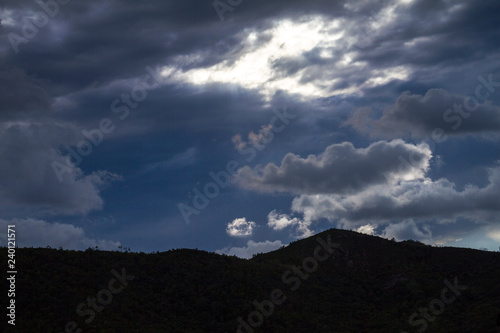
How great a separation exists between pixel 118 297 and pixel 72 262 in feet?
28.5

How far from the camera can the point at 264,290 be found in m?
52.9

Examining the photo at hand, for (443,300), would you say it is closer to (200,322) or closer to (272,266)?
(272,266)

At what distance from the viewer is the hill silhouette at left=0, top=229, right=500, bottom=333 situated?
42062 mm

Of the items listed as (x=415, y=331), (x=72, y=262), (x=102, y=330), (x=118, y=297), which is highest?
(x=72, y=262)

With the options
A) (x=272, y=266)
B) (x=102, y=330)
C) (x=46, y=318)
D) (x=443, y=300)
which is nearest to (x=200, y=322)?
(x=102, y=330)

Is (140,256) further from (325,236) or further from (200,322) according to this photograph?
(325,236)

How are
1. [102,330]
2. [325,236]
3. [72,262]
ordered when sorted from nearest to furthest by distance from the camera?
[102,330] → [72,262] → [325,236]

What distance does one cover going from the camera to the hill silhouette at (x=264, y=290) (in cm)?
4206

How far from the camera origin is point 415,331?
4541 cm

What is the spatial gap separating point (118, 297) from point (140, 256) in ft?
40.0

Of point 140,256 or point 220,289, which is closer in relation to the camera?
point 220,289

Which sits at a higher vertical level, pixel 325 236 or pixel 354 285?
pixel 325 236

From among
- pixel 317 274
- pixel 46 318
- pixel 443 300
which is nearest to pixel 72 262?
pixel 46 318

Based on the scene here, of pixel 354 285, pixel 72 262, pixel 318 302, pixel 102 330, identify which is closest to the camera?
pixel 102 330
